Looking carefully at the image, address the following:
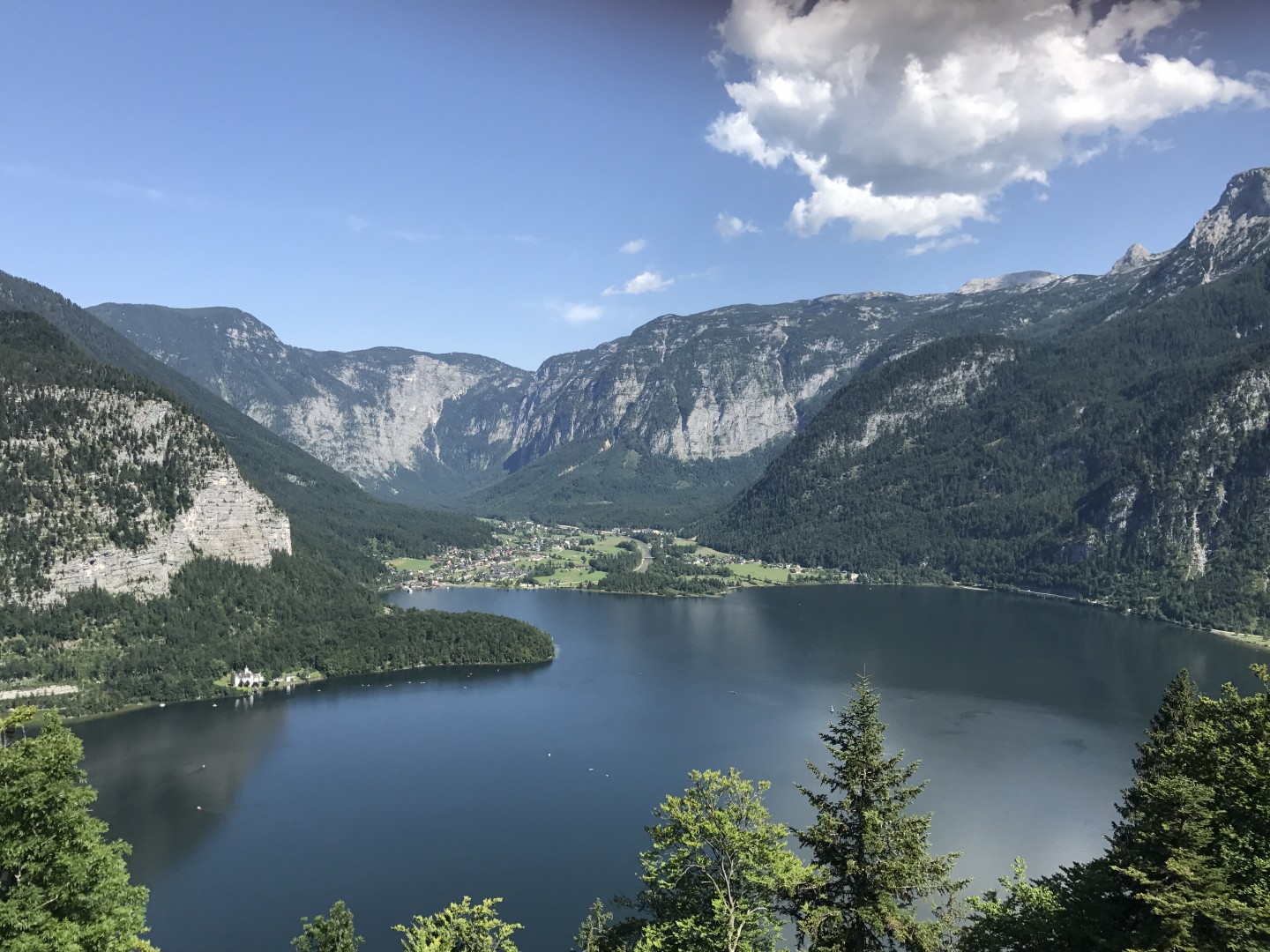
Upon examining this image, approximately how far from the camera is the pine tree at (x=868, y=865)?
69.0 ft

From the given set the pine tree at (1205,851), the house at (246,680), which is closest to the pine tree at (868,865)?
the pine tree at (1205,851)

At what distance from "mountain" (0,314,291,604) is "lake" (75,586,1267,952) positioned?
29017 mm

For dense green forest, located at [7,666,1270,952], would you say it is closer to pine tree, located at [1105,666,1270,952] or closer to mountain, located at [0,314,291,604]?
pine tree, located at [1105,666,1270,952]

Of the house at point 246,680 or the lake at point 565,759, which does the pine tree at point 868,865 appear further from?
the house at point 246,680

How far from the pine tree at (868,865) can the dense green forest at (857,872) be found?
5cm

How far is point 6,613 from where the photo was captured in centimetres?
9988

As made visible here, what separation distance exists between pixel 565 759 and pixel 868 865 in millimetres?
60402

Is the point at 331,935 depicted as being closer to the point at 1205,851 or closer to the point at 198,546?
the point at 1205,851

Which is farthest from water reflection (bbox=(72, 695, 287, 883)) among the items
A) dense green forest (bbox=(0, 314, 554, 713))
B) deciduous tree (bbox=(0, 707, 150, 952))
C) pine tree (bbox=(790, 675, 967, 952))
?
pine tree (bbox=(790, 675, 967, 952))

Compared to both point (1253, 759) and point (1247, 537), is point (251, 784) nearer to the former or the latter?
point (1253, 759)

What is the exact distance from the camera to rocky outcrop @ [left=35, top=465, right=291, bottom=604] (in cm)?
10881

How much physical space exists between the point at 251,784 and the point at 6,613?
49890mm

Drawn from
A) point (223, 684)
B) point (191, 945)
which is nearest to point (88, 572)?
point (223, 684)

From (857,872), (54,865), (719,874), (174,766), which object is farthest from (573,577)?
(857,872)
